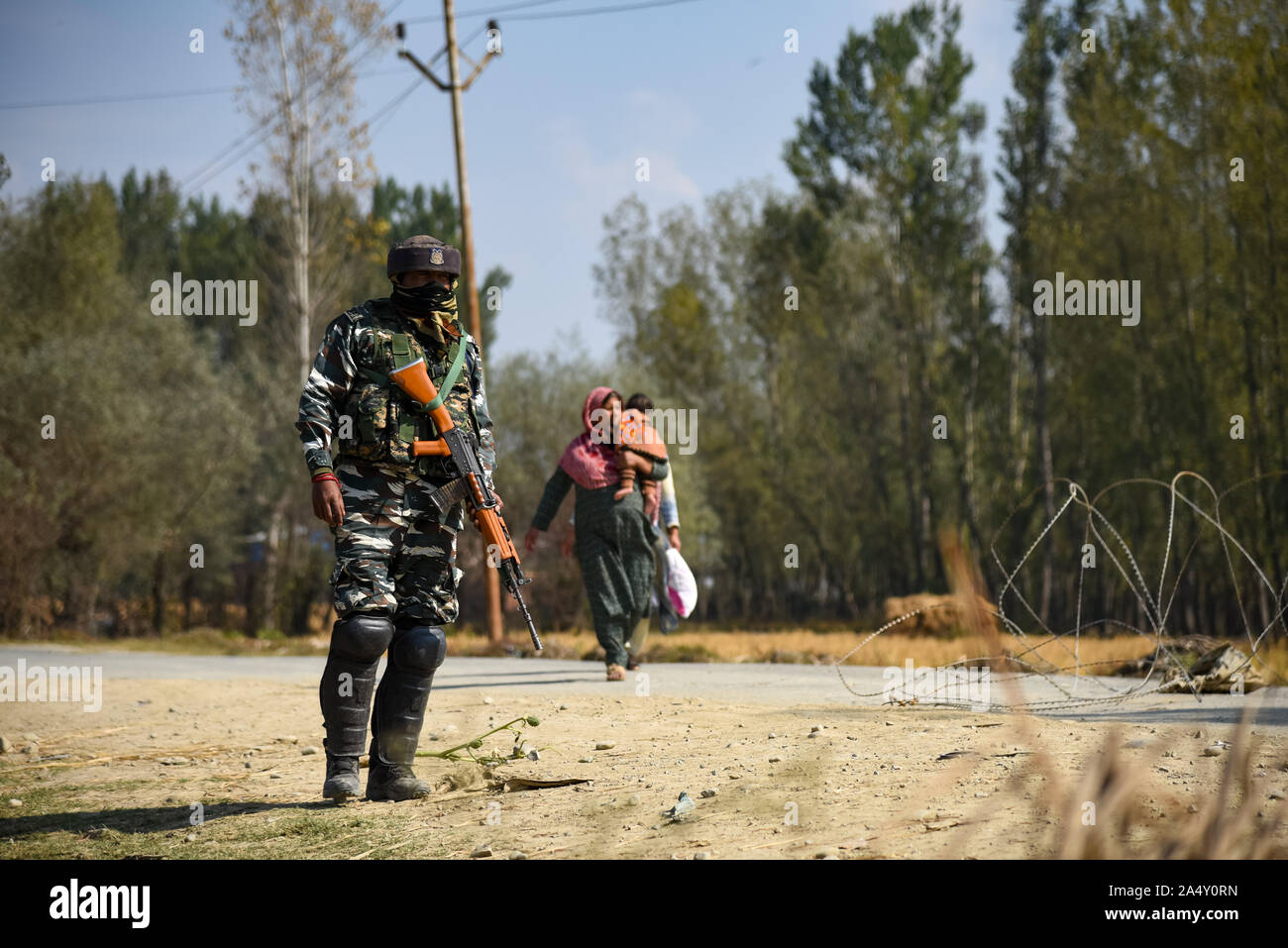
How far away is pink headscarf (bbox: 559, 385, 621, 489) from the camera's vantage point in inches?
404

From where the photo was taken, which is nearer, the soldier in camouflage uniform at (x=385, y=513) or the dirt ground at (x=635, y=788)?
the dirt ground at (x=635, y=788)

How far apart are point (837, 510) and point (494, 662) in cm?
3427

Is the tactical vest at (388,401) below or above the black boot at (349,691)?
above

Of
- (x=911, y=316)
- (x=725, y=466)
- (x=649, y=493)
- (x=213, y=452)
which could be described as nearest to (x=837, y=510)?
(x=725, y=466)

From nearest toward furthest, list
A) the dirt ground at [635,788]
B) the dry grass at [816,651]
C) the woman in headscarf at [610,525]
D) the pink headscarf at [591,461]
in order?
1. the dirt ground at [635,788]
2. the woman in headscarf at [610,525]
3. the pink headscarf at [591,461]
4. the dry grass at [816,651]

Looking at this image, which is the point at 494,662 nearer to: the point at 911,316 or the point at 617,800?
the point at 617,800

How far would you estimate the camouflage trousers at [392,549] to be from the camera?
5191 millimetres

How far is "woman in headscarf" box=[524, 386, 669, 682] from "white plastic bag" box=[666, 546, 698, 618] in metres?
0.39

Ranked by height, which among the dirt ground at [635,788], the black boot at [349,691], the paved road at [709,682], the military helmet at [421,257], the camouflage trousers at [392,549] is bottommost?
the paved road at [709,682]

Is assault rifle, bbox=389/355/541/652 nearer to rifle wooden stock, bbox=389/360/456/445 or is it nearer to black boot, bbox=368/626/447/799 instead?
rifle wooden stock, bbox=389/360/456/445

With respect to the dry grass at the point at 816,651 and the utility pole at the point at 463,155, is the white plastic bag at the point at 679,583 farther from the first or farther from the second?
the utility pole at the point at 463,155

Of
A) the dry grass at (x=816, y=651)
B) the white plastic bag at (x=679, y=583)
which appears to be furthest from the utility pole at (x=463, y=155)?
the white plastic bag at (x=679, y=583)

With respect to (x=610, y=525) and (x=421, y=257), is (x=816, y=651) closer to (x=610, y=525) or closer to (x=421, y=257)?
(x=610, y=525)

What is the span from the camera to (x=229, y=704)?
29.9ft
